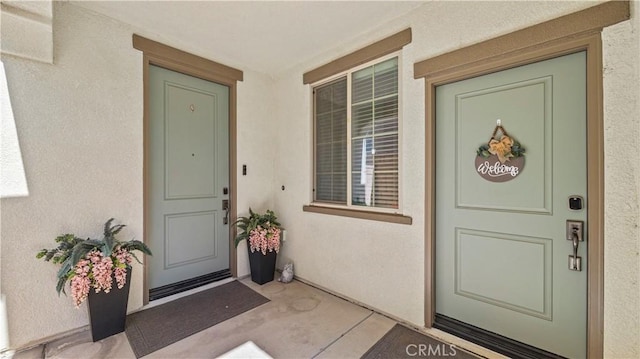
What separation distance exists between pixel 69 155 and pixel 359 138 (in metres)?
2.51

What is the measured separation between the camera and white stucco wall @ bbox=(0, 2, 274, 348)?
1919 millimetres

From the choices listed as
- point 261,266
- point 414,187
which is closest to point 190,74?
point 261,266

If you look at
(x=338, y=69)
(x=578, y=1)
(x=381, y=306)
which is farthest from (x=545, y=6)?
(x=381, y=306)

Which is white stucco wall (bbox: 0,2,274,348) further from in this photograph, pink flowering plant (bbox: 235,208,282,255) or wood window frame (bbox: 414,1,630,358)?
wood window frame (bbox: 414,1,630,358)

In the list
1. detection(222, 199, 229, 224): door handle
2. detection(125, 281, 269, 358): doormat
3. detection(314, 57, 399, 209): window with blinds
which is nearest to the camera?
detection(125, 281, 269, 358): doormat

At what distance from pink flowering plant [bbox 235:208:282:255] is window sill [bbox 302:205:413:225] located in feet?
1.45

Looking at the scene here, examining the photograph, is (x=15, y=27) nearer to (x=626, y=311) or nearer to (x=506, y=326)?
(x=506, y=326)

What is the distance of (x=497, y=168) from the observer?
191 cm

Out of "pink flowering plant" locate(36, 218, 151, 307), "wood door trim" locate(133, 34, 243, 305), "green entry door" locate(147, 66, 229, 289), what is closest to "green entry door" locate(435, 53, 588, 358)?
"wood door trim" locate(133, 34, 243, 305)

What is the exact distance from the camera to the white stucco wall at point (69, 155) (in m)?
1.92

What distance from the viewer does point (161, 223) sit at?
276cm

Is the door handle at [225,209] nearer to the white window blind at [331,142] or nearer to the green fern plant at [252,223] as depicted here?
the green fern plant at [252,223]

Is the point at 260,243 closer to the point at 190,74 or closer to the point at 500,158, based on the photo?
the point at 190,74

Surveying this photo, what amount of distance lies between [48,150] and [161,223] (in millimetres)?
1093
